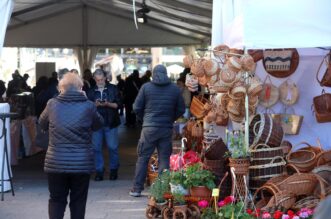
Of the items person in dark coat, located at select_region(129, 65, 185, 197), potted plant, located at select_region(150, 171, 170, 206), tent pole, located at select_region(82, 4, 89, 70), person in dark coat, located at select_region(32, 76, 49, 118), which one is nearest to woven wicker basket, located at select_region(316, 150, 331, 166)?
potted plant, located at select_region(150, 171, 170, 206)

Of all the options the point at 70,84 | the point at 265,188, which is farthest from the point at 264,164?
the point at 70,84

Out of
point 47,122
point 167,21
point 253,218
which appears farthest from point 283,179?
point 167,21

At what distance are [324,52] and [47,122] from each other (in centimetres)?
366

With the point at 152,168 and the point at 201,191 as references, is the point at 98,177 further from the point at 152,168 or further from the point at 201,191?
the point at 201,191

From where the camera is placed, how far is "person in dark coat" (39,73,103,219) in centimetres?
576

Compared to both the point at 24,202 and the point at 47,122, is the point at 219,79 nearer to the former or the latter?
the point at 47,122

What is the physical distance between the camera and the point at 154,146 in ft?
26.3

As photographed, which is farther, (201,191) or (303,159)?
(303,159)

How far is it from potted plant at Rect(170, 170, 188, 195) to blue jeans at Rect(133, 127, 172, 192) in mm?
1163

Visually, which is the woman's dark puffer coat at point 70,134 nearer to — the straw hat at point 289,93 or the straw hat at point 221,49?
the straw hat at point 221,49

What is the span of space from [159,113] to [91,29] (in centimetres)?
1140

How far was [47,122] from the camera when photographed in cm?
596

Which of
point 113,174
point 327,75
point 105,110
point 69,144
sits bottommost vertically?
point 113,174

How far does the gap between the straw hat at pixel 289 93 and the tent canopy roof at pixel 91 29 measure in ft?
28.2
